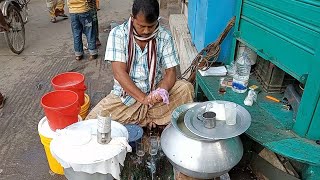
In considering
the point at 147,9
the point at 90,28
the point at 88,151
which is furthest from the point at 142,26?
the point at 90,28

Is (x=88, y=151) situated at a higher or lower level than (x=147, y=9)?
lower

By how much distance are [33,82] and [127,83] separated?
2.67m

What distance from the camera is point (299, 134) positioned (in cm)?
217

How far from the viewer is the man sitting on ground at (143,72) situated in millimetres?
2354

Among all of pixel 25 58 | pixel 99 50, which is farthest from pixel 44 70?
pixel 99 50

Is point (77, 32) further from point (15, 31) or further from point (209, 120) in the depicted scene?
point (209, 120)

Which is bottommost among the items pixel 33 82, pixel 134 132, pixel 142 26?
pixel 33 82

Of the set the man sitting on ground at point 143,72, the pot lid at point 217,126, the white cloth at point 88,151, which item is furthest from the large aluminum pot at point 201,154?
the man sitting on ground at point 143,72

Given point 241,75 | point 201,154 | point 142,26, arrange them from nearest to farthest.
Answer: point 201,154 → point 142,26 → point 241,75

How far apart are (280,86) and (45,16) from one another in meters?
7.52

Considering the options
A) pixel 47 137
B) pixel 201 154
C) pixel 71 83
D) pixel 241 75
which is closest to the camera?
pixel 201 154

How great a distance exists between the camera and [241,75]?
2.77 m

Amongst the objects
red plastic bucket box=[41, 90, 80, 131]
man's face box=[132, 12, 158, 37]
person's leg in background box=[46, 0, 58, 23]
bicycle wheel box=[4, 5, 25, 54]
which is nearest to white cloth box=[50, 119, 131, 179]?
red plastic bucket box=[41, 90, 80, 131]

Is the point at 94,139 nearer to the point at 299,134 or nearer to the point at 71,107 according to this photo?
the point at 71,107
